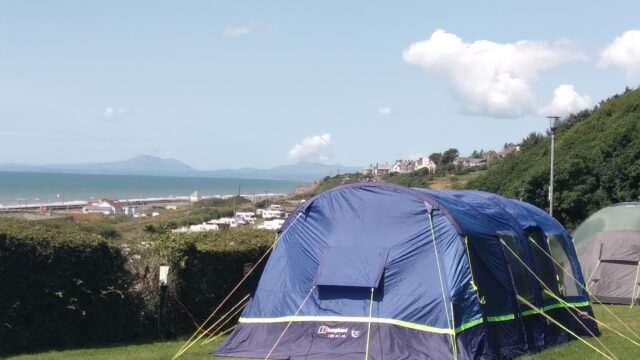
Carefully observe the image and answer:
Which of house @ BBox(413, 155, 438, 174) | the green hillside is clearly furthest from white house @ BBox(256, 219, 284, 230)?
house @ BBox(413, 155, 438, 174)

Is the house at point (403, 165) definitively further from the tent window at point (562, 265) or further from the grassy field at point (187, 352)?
the grassy field at point (187, 352)

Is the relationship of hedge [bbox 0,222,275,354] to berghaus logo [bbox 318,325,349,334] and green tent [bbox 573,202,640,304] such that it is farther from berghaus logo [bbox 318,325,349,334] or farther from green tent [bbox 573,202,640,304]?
green tent [bbox 573,202,640,304]

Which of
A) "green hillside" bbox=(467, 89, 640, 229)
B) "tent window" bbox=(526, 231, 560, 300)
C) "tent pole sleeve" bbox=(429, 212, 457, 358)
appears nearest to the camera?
"tent pole sleeve" bbox=(429, 212, 457, 358)

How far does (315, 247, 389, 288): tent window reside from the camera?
9.94 meters

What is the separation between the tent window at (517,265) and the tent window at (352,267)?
6.36 feet

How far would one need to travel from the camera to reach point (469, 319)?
31.5 ft

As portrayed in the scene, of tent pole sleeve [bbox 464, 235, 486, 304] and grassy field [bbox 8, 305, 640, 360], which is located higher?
tent pole sleeve [bbox 464, 235, 486, 304]

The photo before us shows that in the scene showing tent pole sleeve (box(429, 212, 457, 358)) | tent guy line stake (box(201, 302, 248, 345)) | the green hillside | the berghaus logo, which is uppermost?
the green hillside

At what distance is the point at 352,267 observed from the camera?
10.1 m

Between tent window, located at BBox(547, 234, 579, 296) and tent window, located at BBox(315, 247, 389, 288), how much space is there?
151 inches

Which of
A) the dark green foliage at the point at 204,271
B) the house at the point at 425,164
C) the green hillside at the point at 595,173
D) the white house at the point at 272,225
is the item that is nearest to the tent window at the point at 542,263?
the white house at the point at 272,225

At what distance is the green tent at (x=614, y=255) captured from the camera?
15945 mm

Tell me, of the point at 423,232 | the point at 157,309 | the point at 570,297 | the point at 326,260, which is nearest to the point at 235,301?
the point at 157,309

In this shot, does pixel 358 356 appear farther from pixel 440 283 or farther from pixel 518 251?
pixel 518 251
